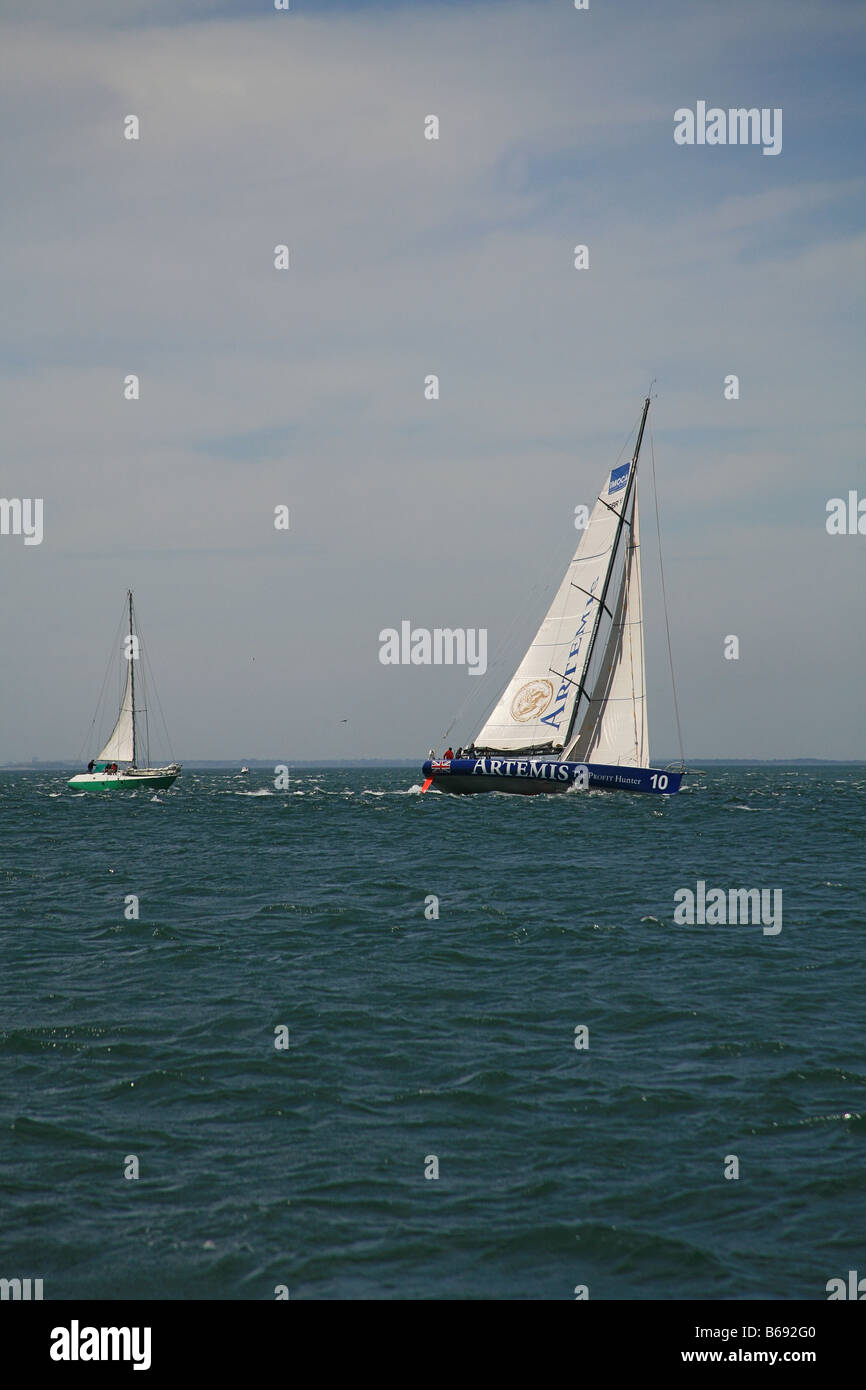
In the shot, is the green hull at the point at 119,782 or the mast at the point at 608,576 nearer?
the mast at the point at 608,576

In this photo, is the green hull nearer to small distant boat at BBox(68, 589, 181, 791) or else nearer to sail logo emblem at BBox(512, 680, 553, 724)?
small distant boat at BBox(68, 589, 181, 791)

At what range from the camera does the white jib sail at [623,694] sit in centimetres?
5562

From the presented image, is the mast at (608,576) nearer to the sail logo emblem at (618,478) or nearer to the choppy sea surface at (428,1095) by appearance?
the sail logo emblem at (618,478)

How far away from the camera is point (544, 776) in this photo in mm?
55906

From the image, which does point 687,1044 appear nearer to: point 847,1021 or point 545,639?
point 847,1021

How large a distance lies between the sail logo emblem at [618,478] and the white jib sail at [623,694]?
5.67 ft

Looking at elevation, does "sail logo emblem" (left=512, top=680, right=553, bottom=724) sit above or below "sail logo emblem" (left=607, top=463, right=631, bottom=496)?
below

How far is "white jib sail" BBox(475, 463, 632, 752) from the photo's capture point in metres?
56.7

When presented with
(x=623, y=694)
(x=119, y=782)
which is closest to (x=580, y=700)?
(x=623, y=694)

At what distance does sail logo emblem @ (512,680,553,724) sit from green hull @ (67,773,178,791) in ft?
112

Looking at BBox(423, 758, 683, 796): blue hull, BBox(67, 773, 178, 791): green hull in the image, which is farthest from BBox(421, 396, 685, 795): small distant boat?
BBox(67, 773, 178, 791): green hull

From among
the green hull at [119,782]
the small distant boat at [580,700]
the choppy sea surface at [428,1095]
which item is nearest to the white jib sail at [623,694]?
the small distant boat at [580,700]
